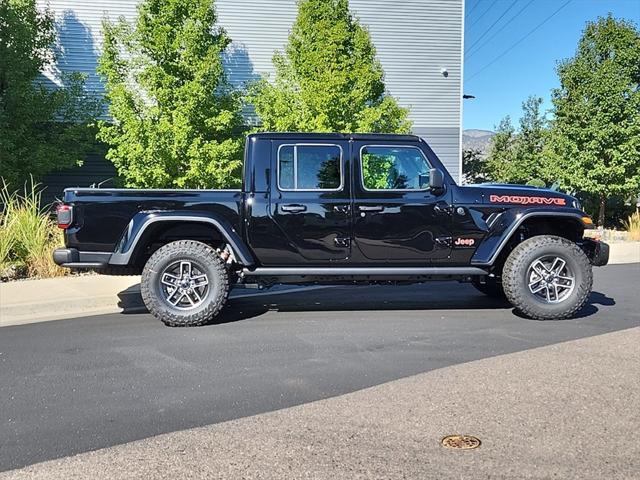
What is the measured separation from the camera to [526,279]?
6.05m

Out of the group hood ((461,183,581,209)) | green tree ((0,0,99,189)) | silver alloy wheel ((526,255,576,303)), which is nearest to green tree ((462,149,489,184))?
green tree ((0,0,99,189))

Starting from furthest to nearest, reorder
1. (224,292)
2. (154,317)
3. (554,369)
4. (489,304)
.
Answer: (489,304)
(154,317)
(224,292)
(554,369)

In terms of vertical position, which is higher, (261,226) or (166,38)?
(166,38)

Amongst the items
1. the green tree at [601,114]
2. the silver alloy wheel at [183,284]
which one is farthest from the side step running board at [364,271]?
the green tree at [601,114]

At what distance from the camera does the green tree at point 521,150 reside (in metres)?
22.7

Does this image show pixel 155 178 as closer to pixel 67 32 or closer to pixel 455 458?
pixel 67 32

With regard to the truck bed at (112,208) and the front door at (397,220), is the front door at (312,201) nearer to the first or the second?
the front door at (397,220)

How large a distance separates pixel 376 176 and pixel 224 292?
2121mm

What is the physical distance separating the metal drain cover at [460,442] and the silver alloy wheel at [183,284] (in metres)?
3.47

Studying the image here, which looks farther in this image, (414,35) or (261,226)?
(414,35)

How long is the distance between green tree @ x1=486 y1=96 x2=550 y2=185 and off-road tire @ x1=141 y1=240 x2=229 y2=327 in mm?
17451

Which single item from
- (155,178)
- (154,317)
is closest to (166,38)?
(155,178)

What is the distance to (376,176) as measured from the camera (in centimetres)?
621

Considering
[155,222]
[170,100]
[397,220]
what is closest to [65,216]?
[155,222]
